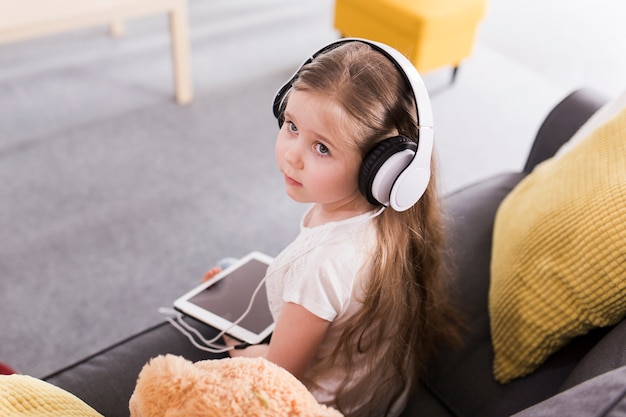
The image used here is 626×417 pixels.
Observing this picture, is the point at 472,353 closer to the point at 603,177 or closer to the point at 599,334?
the point at 599,334

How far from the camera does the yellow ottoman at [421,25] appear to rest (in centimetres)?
248

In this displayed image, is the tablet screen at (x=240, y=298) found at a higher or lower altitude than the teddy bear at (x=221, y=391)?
lower

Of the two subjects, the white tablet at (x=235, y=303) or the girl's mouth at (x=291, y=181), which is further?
the white tablet at (x=235, y=303)

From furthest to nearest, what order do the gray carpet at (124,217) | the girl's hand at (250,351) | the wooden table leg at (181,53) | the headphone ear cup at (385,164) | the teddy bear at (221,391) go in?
1. the wooden table leg at (181,53)
2. the gray carpet at (124,217)
3. the girl's hand at (250,351)
4. the headphone ear cup at (385,164)
5. the teddy bear at (221,391)

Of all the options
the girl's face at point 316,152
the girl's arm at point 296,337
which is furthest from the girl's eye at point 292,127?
the girl's arm at point 296,337

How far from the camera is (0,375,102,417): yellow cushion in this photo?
28.7 inches

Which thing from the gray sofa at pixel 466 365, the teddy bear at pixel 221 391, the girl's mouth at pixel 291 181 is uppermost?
the girl's mouth at pixel 291 181

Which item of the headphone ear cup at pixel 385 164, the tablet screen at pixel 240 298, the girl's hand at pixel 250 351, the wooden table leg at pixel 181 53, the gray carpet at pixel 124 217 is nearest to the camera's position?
the headphone ear cup at pixel 385 164

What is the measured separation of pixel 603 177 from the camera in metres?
1.04

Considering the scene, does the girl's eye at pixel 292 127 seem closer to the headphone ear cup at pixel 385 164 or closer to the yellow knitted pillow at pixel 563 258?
the headphone ear cup at pixel 385 164

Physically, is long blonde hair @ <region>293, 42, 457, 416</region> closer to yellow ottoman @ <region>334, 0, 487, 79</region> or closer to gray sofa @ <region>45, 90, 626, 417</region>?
gray sofa @ <region>45, 90, 626, 417</region>

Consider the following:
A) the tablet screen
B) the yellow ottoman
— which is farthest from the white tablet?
the yellow ottoman

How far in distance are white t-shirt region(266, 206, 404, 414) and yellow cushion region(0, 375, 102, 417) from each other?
13.5 inches

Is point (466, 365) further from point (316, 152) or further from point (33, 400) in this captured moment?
point (33, 400)
